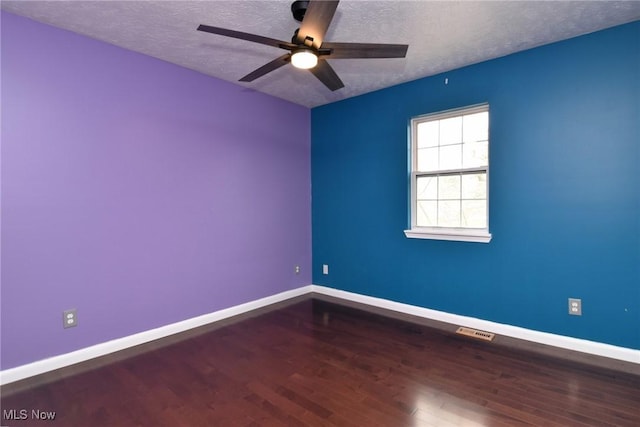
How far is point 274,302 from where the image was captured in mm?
4113

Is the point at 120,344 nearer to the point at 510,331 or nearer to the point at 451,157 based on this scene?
the point at 510,331

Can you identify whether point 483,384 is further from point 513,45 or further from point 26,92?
point 26,92

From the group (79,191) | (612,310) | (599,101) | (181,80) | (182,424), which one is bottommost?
(182,424)

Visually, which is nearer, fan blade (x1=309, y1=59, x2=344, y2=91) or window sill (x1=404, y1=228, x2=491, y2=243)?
A: fan blade (x1=309, y1=59, x2=344, y2=91)

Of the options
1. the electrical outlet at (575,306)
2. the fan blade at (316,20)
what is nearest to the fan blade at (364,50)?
the fan blade at (316,20)

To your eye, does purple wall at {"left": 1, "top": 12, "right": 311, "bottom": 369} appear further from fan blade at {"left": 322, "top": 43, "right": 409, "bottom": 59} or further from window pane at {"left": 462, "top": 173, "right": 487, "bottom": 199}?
window pane at {"left": 462, "top": 173, "right": 487, "bottom": 199}

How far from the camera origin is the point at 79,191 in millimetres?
2617

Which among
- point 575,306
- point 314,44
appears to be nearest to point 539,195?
point 575,306

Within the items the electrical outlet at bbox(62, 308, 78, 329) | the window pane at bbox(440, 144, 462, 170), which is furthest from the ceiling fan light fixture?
the electrical outlet at bbox(62, 308, 78, 329)

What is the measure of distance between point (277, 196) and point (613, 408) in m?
3.58

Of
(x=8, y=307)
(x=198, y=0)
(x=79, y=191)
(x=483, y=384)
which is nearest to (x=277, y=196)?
(x=79, y=191)

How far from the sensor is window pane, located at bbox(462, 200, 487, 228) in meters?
3.27

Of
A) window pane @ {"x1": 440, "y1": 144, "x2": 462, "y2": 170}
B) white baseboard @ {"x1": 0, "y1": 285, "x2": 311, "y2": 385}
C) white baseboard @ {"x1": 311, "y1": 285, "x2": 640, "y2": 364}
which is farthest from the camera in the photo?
window pane @ {"x1": 440, "y1": 144, "x2": 462, "y2": 170}

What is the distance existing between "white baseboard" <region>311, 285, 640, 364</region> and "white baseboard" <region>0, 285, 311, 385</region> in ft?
4.35
